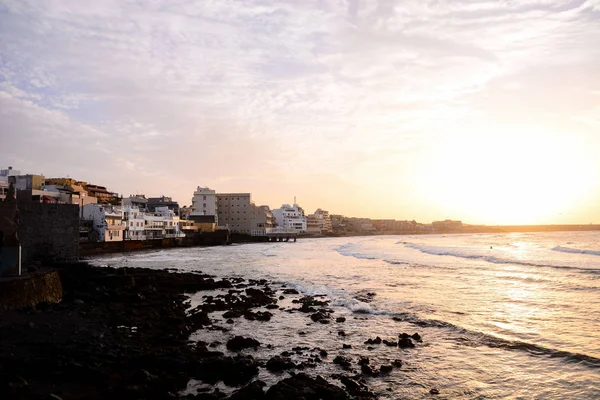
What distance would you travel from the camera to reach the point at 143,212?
8244cm

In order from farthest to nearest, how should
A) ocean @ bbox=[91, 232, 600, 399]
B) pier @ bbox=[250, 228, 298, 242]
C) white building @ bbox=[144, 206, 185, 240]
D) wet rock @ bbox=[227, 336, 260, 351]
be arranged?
pier @ bbox=[250, 228, 298, 242] < white building @ bbox=[144, 206, 185, 240] < wet rock @ bbox=[227, 336, 260, 351] < ocean @ bbox=[91, 232, 600, 399]

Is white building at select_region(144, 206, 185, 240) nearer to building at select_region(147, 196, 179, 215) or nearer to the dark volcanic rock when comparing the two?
building at select_region(147, 196, 179, 215)

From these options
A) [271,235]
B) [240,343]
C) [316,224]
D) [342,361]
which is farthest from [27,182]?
[316,224]

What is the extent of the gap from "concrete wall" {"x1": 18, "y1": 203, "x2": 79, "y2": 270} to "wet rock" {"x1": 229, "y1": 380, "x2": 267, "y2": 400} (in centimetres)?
2557

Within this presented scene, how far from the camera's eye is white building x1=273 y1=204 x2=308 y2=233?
538ft

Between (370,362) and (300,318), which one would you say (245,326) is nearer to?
(300,318)

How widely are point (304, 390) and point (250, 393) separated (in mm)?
1199

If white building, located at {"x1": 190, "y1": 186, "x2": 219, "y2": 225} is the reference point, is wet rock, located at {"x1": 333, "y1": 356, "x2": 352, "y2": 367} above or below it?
below

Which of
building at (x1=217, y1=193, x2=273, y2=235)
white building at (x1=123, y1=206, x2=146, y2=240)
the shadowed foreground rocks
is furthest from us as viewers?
building at (x1=217, y1=193, x2=273, y2=235)

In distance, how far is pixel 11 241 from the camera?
16.0 meters

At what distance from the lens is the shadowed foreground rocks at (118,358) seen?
8672 millimetres

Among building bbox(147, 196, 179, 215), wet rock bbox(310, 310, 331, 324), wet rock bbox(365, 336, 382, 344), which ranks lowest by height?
wet rock bbox(310, 310, 331, 324)

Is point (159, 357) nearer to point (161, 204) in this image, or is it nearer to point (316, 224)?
point (161, 204)

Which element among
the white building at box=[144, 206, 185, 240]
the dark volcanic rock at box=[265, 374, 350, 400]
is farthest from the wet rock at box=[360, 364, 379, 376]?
the white building at box=[144, 206, 185, 240]
